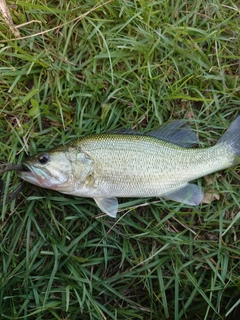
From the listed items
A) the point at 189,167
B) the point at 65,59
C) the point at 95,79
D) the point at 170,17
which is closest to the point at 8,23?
the point at 65,59

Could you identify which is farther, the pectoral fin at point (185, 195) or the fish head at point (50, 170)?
Result: the pectoral fin at point (185, 195)

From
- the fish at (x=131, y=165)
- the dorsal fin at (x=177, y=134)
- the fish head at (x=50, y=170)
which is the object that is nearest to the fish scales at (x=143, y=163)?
the fish at (x=131, y=165)

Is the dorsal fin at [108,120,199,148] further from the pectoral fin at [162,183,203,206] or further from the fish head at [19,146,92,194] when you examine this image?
the fish head at [19,146,92,194]

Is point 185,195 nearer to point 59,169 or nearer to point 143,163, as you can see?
point 143,163

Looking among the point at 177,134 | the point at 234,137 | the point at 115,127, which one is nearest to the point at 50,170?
the point at 115,127

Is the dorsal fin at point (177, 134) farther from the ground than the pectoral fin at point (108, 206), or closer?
farther from the ground

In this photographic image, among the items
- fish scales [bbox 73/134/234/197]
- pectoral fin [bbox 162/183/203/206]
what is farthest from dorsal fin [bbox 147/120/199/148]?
pectoral fin [bbox 162/183/203/206]

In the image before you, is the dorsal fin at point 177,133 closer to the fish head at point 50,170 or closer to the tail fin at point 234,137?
the tail fin at point 234,137

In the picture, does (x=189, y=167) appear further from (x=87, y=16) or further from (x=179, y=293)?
(x=87, y=16)
